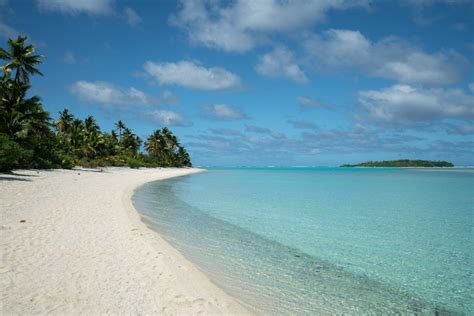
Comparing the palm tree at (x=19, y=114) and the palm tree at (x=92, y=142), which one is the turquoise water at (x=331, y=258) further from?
the palm tree at (x=92, y=142)

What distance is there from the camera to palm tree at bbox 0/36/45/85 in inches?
1337

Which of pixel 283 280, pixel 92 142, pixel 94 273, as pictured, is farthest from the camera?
pixel 92 142

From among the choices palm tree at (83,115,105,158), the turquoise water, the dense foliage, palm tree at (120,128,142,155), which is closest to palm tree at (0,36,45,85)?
the dense foliage

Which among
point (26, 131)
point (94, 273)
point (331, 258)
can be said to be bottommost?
point (331, 258)

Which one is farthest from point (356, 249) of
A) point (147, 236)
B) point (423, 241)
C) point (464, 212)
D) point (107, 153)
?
point (107, 153)

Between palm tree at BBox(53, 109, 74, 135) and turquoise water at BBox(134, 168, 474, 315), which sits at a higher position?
palm tree at BBox(53, 109, 74, 135)

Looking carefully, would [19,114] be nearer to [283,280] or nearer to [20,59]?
[20,59]

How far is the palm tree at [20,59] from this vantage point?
1337 inches

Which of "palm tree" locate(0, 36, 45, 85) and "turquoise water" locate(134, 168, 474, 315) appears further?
"palm tree" locate(0, 36, 45, 85)

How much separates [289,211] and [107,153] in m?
54.6

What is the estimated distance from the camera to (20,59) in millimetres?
34625

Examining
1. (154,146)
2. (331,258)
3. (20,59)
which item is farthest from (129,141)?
(331,258)

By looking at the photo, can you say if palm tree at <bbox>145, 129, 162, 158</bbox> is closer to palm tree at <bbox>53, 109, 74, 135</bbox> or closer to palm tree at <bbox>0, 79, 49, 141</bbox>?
palm tree at <bbox>53, 109, 74, 135</bbox>

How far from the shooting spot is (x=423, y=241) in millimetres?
10398
